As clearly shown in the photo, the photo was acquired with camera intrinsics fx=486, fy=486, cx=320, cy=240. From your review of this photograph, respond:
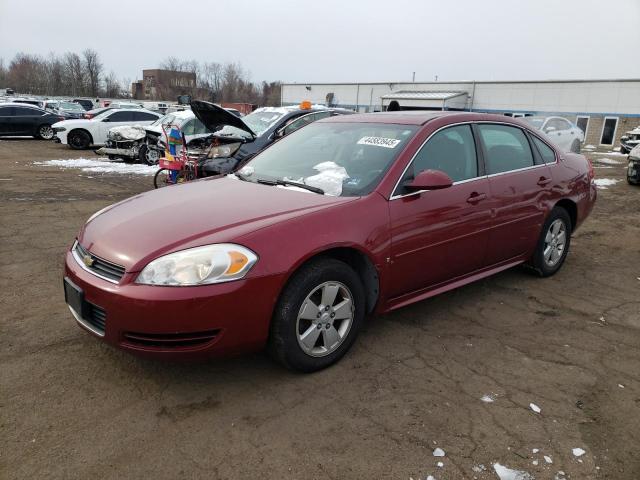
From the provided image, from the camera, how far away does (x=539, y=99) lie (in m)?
32.9

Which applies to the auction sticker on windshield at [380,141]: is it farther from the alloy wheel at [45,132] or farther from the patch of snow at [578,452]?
the alloy wheel at [45,132]

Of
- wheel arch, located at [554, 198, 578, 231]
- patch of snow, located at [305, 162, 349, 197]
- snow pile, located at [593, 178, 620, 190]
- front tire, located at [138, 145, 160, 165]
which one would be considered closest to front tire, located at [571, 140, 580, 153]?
snow pile, located at [593, 178, 620, 190]

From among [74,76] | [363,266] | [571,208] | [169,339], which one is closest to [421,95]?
[571,208]

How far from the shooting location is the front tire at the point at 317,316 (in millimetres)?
2779

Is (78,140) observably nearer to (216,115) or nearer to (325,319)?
(216,115)

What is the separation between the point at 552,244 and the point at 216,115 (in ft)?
17.1

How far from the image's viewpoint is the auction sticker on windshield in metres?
3.59

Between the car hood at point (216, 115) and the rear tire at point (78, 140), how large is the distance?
1173 cm

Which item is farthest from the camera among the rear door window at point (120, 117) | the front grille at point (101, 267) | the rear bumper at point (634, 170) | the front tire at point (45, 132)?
the front tire at point (45, 132)

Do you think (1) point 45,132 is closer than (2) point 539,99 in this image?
Yes

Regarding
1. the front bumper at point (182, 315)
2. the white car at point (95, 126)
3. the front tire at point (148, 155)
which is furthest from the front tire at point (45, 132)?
the front bumper at point (182, 315)

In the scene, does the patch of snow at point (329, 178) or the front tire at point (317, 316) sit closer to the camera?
the front tire at point (317, 316)

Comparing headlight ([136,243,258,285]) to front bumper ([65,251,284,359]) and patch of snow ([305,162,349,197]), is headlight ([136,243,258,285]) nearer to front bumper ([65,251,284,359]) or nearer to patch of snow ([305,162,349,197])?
front bumper ([65,251,284,359])

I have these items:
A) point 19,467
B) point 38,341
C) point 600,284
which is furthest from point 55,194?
point 600,284
